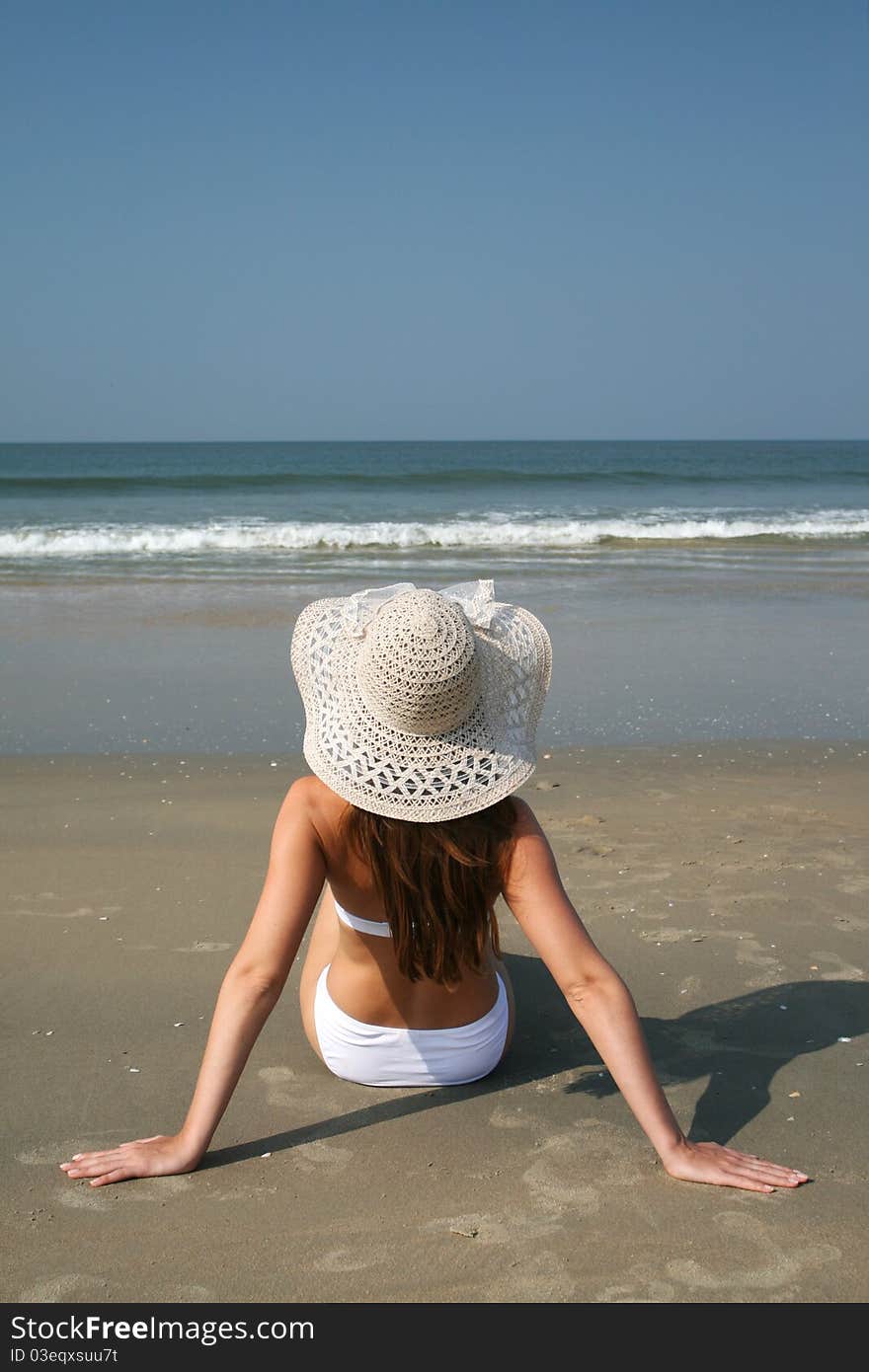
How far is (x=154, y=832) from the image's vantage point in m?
4.85

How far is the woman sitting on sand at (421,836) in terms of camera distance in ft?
7.75

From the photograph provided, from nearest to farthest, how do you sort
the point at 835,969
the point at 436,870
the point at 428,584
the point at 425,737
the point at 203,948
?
the point at 425,737 < the point at 436,870 < the point at 835,969 < the point at 203,948 < the point at 428,584

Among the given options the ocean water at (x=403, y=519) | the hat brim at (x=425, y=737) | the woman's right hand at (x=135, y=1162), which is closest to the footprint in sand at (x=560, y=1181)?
the woman's right hand at (x=135, y=1162)

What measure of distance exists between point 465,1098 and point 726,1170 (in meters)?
0.68

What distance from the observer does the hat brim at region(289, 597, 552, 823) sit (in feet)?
7.79

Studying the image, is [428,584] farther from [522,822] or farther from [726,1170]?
[726,1170]

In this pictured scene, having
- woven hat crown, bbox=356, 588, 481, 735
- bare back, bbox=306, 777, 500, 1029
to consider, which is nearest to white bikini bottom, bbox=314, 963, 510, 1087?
bare back, bbox=306, 777, 500, 1029

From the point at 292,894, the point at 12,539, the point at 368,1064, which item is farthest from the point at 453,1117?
the point at 12,539

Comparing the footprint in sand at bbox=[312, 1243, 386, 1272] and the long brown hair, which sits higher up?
the long brown hair

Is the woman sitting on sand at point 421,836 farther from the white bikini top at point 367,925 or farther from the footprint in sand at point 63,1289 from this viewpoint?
the footprint in sand at point 63,1289

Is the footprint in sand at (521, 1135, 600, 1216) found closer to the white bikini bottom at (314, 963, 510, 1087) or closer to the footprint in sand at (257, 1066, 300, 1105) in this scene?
the white bikini bottom at (314, 963, 510, 1087)

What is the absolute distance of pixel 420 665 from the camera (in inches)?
89.5

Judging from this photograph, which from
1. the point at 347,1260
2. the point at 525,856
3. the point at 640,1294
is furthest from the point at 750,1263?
the point at 525,856
